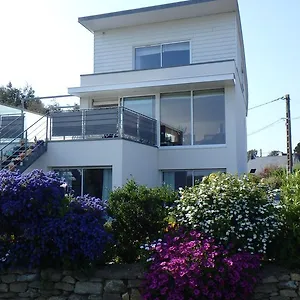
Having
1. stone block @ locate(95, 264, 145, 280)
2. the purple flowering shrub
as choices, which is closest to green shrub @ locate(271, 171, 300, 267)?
stone block @ locate(95, 264, 145, 280)

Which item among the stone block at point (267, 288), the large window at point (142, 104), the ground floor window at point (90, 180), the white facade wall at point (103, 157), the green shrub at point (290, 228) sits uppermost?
the large window at point (142, 104)

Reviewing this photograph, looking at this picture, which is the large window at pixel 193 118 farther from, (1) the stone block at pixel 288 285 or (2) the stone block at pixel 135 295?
(2) the stone block at pixel 135 295

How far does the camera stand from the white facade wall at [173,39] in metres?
15.6

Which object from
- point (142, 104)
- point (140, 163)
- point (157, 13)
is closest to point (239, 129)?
point (142, 104)

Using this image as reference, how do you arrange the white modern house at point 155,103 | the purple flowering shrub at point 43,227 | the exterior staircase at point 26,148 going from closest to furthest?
the purple flowering shrub at point 43,227
the exterior staircase at point 26,148
the white modern house at point 155,103

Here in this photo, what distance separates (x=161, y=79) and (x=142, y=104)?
51.9 inches

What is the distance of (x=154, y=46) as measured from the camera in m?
16.6

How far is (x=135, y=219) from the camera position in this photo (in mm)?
7227

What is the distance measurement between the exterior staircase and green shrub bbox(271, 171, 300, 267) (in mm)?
7819

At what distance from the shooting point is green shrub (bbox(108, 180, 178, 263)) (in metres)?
7.17

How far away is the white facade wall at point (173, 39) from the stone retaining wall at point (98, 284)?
10913mm

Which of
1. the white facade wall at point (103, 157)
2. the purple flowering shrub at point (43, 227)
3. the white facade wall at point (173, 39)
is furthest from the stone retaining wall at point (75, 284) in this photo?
the white facade wall at point (173, 39)

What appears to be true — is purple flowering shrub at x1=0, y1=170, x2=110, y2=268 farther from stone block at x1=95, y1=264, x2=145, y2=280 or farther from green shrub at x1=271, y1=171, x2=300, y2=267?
green shrub at x1=271, y1=171, x2=300, y2=267

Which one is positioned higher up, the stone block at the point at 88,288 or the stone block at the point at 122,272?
the stone block at the point at 122,272
